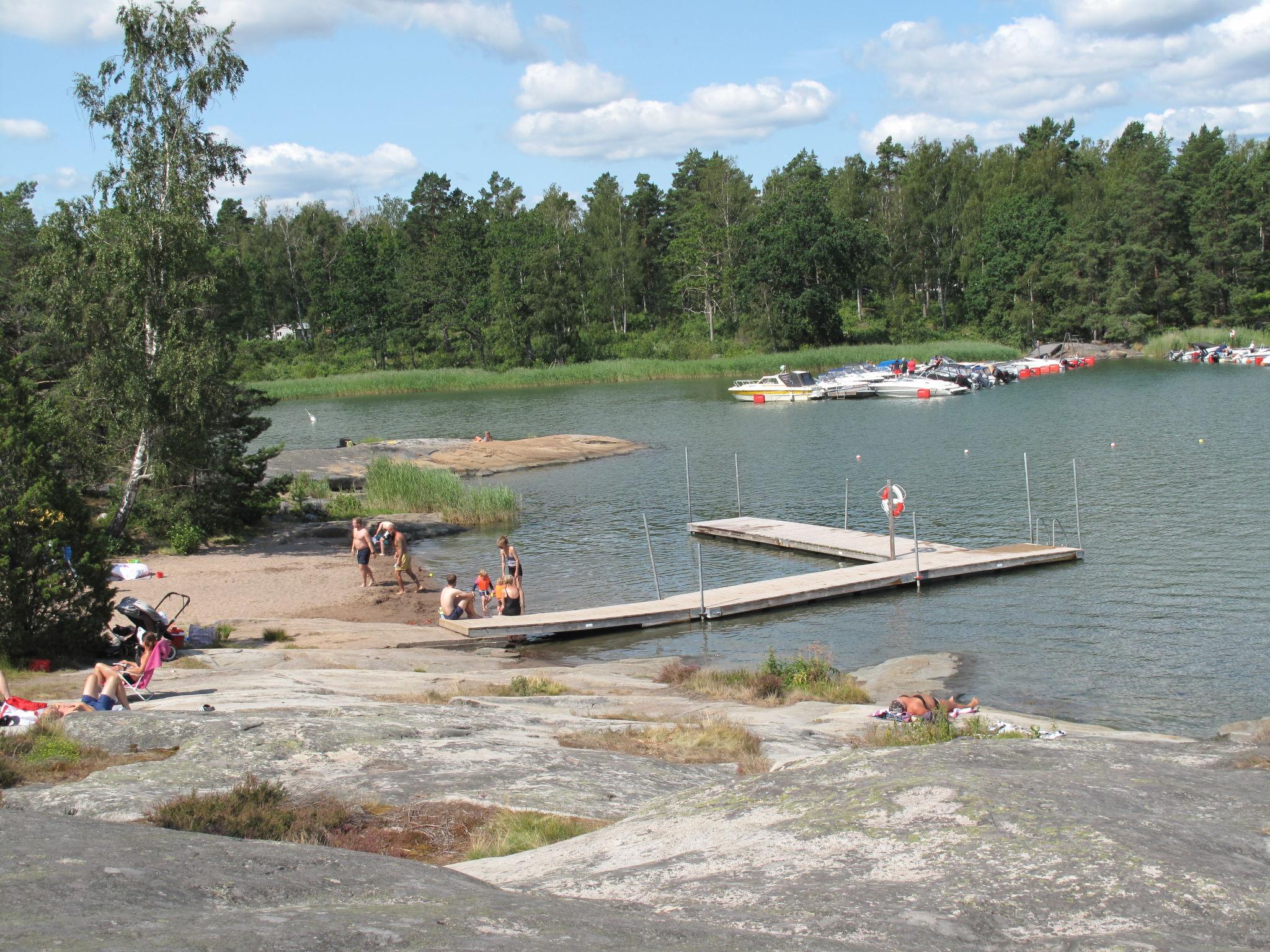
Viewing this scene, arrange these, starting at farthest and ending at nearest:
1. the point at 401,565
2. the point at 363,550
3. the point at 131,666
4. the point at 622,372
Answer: the point at 622,372 < the point at 363,550 < the point at 401,565 < the point at 131,666

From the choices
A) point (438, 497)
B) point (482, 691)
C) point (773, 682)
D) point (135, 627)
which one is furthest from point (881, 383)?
point (135, 627)

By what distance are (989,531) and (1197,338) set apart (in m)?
74.8

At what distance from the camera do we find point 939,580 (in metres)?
26.8

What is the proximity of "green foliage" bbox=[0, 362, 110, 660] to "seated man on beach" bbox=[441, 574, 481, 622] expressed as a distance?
7063 millimetres

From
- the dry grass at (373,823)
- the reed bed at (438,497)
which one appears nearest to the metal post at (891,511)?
the reed bed at (438,497)

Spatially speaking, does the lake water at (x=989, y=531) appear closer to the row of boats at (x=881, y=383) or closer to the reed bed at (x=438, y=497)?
the reed bed at (x=438, y=497)

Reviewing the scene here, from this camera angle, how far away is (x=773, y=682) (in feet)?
57.8

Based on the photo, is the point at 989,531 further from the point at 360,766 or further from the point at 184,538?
the point at 360,766

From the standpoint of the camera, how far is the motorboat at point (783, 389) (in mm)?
80625

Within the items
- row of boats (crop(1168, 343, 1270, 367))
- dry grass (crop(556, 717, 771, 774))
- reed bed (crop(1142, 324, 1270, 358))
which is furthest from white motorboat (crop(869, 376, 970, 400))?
dry grass (crop(556, 717, 771, 774))

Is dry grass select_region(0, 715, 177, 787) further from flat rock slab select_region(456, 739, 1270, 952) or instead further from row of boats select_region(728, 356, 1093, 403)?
row of boats select_region(728, 356, 1093, 403)

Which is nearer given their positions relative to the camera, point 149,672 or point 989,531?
point 149,672

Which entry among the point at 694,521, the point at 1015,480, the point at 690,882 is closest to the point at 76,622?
the point at 690,882

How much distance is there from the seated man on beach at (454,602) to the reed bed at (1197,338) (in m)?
87.0
